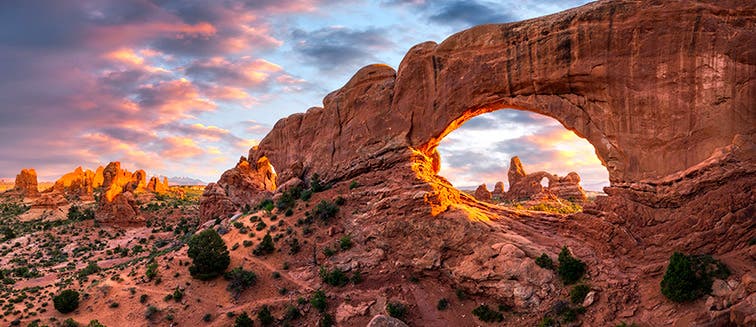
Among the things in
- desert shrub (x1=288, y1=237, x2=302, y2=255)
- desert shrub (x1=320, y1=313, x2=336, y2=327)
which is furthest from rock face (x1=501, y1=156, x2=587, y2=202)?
desert shrub (x1=320, y1=313, x2=336, y2=327)

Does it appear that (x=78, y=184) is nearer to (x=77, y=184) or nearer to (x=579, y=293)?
(x=77, y=184)

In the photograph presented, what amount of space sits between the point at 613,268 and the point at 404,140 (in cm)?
1901

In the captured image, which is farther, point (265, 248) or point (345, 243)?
point (265, 248)

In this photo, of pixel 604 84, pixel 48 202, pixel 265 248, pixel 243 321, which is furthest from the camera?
pixel 48 202

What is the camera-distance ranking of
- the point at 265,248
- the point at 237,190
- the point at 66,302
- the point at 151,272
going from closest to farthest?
the point at 66,302
the point at 151,272
the point at 265,248
the point at 237,190

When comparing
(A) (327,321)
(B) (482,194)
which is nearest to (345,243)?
(A) (327,321)

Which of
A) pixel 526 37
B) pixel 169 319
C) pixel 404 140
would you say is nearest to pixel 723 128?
pixel 526 37

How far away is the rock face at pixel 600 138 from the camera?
24.4m

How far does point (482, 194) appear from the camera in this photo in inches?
2822

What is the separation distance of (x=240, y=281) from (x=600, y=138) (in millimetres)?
30881

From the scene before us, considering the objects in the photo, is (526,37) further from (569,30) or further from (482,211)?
(482,211)

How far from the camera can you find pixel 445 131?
36500mm

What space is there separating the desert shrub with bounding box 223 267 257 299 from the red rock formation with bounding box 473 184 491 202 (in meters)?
45.4

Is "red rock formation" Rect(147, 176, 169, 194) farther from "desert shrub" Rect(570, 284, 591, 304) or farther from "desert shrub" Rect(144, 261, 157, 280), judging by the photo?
"desert shrub" Rect(570, 284, 591, 304)
